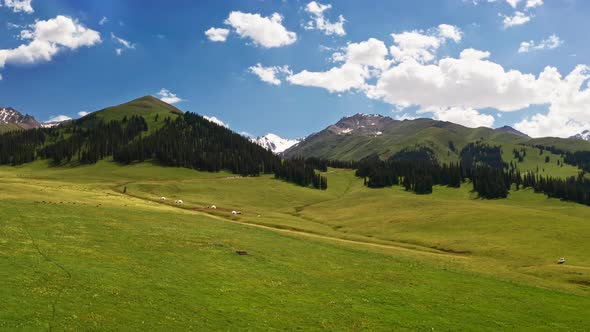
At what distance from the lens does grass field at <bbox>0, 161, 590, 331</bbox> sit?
92.8 feet

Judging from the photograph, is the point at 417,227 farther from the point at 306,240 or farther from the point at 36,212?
the point at 36,212

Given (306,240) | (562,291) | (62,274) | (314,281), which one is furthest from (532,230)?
(62,274)

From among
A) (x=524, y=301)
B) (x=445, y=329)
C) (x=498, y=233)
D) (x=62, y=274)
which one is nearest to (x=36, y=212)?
(x=62, y=274)

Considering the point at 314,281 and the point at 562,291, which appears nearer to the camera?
the point at 314,281

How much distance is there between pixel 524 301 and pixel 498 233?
43534 millimetres

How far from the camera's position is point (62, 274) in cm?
3272

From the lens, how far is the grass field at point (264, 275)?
28.3 m

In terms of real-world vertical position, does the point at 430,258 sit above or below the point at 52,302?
below

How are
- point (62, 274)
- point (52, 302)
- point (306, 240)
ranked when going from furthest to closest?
A: point (306, 240) → point (62, 274) → point (52, 302)

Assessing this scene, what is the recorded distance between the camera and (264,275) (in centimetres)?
4088

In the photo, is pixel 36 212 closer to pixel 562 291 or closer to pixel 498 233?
pixel 562 291

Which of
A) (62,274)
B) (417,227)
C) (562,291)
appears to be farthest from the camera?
(417,227)

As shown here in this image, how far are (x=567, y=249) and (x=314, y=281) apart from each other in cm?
4950

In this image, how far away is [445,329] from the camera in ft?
99.9
